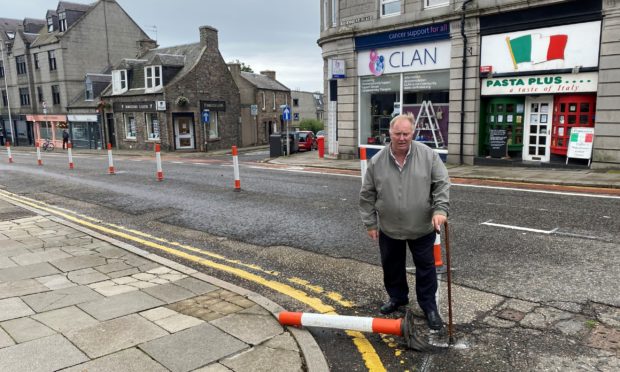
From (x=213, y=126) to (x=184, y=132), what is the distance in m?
2.96

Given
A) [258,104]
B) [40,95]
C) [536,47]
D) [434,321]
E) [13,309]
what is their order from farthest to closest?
[40,95] → [258,104] → [536,47] → [13,309] → [434,321]

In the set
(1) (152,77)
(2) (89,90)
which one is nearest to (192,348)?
(1) (152,77)

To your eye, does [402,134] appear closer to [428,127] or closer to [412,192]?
[412,192]

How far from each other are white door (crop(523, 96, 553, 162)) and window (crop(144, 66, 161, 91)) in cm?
2712

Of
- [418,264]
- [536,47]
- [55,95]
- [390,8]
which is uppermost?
[390,8]

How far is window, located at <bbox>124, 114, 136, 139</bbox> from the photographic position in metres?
38.3

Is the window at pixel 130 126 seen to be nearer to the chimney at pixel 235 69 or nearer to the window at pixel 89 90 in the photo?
the window at pixel 89 90

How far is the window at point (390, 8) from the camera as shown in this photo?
19.9 m

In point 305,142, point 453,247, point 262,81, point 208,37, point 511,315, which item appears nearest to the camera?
point 511,315

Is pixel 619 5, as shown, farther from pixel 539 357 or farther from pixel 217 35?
pixel 217 35

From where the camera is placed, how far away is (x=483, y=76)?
17.4 meters

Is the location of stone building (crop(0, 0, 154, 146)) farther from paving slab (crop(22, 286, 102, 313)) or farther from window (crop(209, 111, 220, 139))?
paving slab (crop(22, 286, 102, 313))

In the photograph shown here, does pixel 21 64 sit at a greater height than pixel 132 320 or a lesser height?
greater

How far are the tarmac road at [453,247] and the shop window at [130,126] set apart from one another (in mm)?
25037
